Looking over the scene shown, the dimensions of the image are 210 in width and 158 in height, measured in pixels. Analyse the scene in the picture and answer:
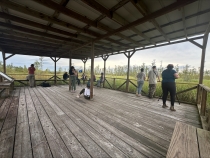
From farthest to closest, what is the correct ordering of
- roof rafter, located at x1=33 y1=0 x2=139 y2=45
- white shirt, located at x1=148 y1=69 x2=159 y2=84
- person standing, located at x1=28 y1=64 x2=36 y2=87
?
person standing, located at x1=28 y1=64 x2=36 y2=87 → white shirt, located at x1=148 y1=69 x2=159 y2=84 → roof rafter, located at x1=33 y1=0 x2=139 y2=45

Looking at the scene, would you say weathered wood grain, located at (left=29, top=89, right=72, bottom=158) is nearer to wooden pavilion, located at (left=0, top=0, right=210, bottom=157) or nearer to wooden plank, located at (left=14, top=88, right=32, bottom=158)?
wooden pavilion, located at (left=0, top=0, right=210, bottom=157)

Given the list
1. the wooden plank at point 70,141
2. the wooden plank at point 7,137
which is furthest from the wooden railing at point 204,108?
the wooden plank at point 7,137

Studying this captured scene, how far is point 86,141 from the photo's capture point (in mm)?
1573

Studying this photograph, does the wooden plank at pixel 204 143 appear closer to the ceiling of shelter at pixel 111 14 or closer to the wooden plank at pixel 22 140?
the wooden plank at pixel 22 140

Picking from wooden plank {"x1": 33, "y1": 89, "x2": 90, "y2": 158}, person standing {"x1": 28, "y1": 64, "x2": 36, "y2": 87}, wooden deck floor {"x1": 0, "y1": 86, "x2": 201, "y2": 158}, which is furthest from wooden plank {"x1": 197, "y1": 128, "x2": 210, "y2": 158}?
person standing {"x1": 28, "y1": 64, "x2": 36, "y2": 87}

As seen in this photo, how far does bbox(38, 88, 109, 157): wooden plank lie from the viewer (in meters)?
1.35

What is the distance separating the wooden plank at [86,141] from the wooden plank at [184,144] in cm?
86

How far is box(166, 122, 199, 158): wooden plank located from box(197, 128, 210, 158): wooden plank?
0.03 meters

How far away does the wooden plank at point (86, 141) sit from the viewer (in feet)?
4.42

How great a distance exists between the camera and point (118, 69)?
19.7 meters

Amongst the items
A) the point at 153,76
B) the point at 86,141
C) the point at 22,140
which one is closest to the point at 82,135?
the point at 86,141

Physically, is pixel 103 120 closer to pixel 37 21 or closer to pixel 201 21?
pixel 37 21

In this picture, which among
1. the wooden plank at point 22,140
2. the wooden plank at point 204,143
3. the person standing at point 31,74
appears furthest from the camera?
the person standing at point 31,74

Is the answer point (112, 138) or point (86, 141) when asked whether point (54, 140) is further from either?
point (112, 138)
